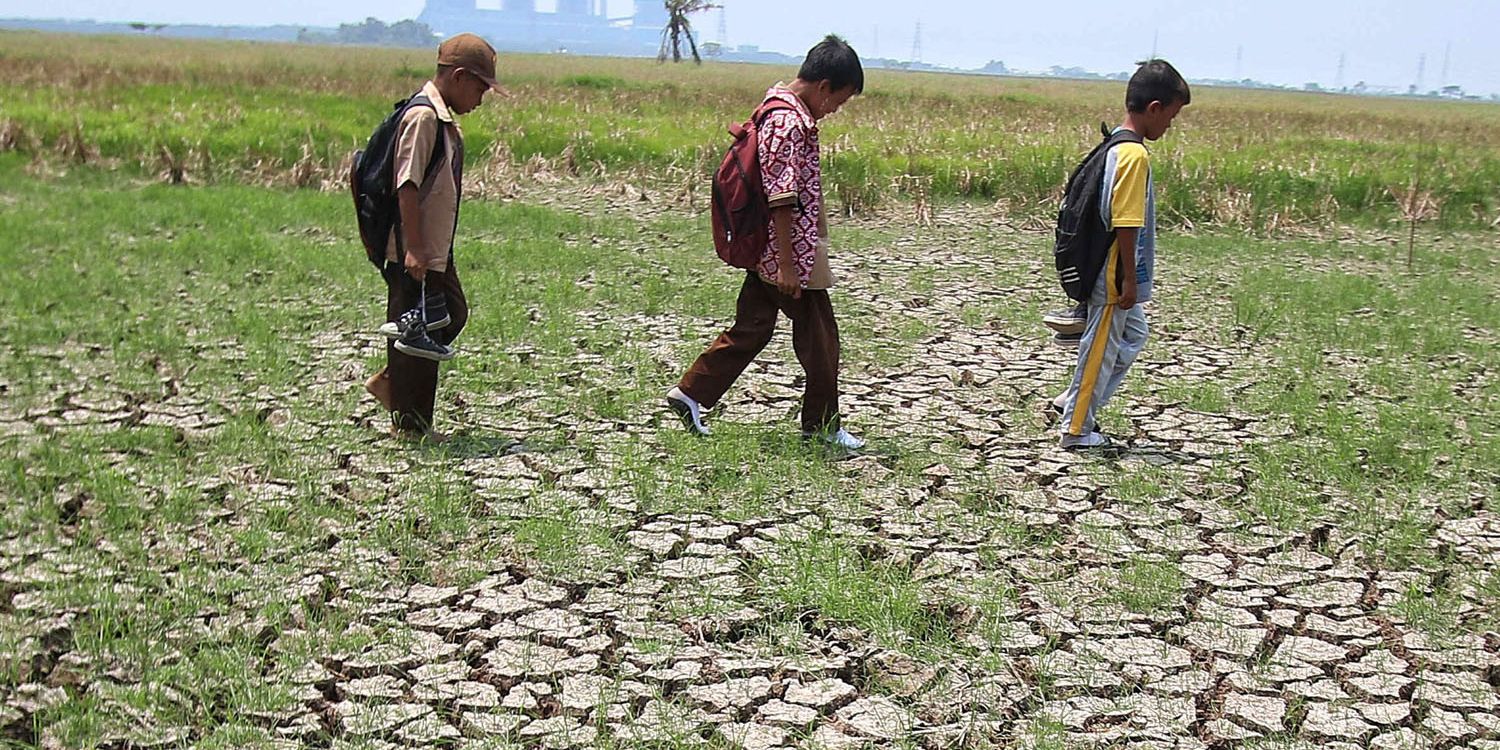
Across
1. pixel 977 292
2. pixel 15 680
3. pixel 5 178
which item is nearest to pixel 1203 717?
pixel 15 680

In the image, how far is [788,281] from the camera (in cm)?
530

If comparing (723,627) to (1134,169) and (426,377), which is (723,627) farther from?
(1134,169)

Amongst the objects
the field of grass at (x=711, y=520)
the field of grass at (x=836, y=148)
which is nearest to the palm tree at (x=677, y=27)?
the field of grass at (x=836, y=148)

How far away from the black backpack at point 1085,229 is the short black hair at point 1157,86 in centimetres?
15

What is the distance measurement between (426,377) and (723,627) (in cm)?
212

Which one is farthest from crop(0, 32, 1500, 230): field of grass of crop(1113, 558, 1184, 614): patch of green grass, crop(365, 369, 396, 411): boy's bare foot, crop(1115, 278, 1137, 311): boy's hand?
crop(1113, 558, 1184, 614): patch of green grass

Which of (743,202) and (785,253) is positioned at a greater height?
(743,202)

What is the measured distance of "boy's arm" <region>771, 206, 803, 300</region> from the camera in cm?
521

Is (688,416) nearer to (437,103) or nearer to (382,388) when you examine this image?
(382,388)

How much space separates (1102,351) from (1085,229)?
1.69 ft

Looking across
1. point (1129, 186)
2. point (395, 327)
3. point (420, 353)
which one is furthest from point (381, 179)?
point (1129, 186)

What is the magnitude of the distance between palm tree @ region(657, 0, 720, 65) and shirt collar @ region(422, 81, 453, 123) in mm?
77258

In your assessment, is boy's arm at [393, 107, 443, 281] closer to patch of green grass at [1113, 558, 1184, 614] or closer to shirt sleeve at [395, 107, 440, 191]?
shirt sleeve at [395, 107, 440, 191]

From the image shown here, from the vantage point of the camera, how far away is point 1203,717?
3.60m
